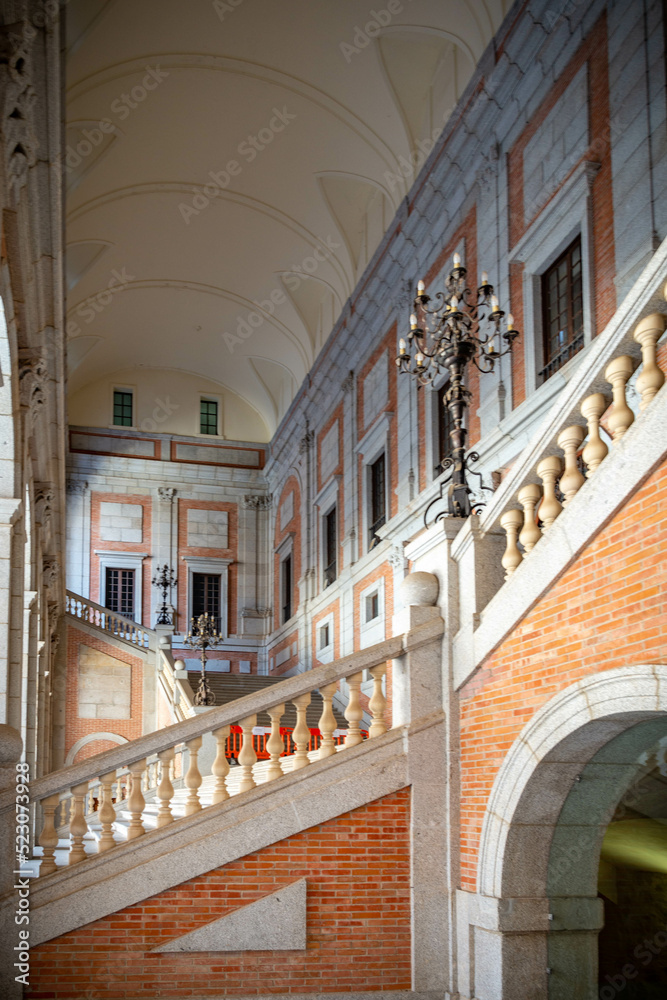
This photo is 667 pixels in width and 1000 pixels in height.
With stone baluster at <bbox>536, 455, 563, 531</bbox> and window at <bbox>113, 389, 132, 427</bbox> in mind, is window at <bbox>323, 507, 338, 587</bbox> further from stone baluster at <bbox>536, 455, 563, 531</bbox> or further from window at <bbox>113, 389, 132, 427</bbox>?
stone baluster at <bbox>536, 455, 563, 531</bbox>

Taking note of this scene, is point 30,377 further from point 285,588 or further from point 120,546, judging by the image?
point 120,546

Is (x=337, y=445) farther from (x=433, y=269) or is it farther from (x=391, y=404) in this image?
(x=433, y=269)

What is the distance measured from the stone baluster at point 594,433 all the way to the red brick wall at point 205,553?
81.0 feet

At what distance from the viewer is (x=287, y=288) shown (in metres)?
25.7

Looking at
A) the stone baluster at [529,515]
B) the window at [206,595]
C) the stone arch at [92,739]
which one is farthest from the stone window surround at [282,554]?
the stone baluster at [529,515]

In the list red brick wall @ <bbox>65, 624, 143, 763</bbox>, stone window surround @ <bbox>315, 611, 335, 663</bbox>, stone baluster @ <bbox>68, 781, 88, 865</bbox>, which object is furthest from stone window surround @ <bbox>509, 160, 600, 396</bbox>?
red brick wall @ <bbox>65, 624, 143, 763</bbox>

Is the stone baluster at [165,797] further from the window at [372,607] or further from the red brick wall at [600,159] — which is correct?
the window at [372,607]

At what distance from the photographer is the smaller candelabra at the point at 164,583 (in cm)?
2898

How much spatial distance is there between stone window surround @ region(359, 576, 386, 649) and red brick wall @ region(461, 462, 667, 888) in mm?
11637

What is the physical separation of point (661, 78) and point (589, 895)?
8.79m

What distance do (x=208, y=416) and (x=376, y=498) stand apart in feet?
41.0

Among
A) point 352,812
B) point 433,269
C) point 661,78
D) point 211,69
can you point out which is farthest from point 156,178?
point 352,812

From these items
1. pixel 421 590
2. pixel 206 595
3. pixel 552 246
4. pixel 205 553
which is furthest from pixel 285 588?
pixel 421 590

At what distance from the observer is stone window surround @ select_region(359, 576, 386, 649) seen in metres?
19.3
